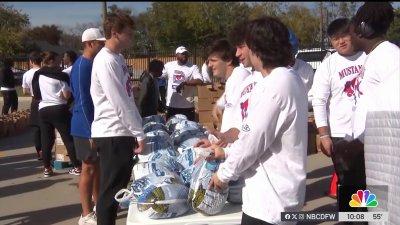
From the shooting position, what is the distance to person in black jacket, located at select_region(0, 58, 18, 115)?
40.9 feet

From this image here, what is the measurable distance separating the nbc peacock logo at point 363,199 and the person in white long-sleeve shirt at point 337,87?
1.58m

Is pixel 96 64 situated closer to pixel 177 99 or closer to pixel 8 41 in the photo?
pixel 177 99

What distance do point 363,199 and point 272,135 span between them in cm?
54

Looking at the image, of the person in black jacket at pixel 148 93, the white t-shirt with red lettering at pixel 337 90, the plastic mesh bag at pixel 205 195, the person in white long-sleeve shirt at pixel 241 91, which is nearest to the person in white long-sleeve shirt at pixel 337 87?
the white t-shirt with red lettering at pixel 337 90

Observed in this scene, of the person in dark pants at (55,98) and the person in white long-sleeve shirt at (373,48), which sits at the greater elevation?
the person in white long-sleeve shirt at (373,48)

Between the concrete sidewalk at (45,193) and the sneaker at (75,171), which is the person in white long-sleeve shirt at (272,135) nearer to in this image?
the concrete sidewalk at (45,193)

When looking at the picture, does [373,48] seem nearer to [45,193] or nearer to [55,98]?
[55,98]

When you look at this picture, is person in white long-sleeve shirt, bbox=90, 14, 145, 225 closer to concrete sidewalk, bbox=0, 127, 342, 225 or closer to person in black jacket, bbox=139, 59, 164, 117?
concrete sidewalk, bbox=0, 127, 342, 225

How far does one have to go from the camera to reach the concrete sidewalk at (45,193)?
5.34 m

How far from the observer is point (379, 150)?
77.6 inches

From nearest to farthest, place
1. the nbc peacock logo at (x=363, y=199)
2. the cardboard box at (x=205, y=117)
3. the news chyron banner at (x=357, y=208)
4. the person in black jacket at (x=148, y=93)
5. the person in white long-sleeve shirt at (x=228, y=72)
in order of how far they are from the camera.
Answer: the news chyron banner at (x=357, y=208), the nbc peacock logo at (x=363, y=199), the person in white long-sleeve shirt at (x=228, y=72), the person in black jacket at (x=148, y=93), the cardboard box at (x=205, y=117)

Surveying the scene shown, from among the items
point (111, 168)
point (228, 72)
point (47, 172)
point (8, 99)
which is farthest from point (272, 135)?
point (8, 99)

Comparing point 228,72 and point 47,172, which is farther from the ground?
point 228,72

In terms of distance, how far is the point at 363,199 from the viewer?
240 cm
